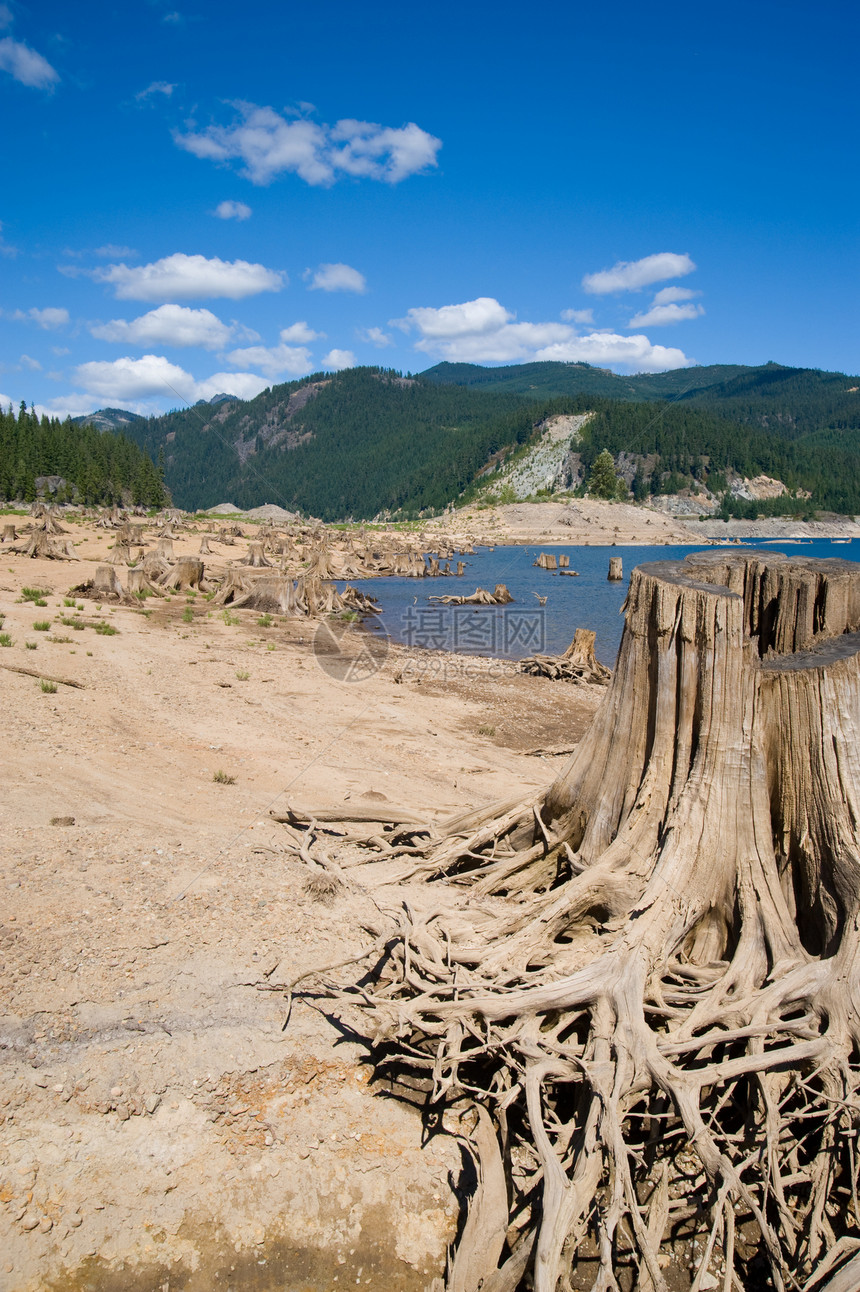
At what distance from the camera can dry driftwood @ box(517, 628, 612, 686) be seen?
784 inches

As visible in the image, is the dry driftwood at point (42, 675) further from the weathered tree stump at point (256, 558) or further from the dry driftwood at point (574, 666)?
the weathered tree stump at point (256, 558)

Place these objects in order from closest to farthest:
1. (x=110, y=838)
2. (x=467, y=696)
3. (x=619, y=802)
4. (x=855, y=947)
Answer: (x=855, y=947), (x=619, y=802), (x=110, y=838), (x=467, y=696)

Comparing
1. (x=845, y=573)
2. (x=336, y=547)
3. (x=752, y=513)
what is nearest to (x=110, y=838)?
(x=845, y=573)

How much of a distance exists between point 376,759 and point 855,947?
7592 mm

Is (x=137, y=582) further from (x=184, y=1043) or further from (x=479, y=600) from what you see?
(x=184, y=1043)

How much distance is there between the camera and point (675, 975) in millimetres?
3963

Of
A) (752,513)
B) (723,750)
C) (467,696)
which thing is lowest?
(467,696)

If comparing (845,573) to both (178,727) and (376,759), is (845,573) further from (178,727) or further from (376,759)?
(178,727)

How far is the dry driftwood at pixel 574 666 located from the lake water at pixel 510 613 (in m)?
2.06

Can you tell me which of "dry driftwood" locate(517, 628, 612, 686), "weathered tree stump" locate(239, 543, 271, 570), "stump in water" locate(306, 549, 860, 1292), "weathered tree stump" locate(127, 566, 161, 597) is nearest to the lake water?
"dry driftwood" locate(517, 628, 612, 686)

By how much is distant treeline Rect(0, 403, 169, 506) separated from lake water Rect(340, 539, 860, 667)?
161 ft

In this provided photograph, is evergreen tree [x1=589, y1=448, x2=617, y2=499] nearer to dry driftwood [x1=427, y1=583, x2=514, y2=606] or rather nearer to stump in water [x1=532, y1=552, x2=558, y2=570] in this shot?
stump in water [x1=532, y1=552, x2=558, y2=570]

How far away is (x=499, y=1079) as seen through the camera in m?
3.62

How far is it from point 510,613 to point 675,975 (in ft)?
101
